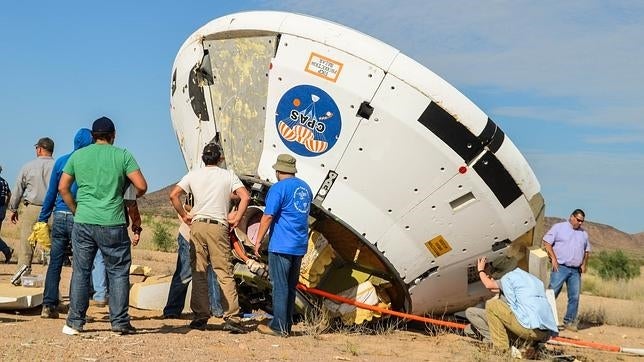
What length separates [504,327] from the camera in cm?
771

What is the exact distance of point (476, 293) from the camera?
29.1 feet

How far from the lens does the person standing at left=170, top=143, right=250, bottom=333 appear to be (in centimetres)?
766

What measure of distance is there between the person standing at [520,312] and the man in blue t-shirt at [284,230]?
1794 mm

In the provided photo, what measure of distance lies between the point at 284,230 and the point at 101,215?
1588 millimetres

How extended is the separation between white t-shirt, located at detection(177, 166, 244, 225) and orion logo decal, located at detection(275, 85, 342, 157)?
67 cm

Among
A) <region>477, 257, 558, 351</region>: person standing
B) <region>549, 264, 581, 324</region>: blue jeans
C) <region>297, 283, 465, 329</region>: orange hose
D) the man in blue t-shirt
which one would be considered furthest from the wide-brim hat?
<region>549, 264, 581, 324</region>: blue jeans

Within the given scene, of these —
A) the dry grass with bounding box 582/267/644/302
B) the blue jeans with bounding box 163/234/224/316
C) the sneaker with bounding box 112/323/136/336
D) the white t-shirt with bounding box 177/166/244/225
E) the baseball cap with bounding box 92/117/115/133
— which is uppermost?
the baseball cap with bounding box 92/117/115/133

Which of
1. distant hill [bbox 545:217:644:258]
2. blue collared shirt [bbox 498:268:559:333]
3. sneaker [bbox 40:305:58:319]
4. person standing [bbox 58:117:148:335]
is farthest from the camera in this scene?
distant hill [bbox 545:217:644:258]

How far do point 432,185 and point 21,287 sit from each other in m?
4.44

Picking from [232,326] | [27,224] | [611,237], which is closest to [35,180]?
[27,224]

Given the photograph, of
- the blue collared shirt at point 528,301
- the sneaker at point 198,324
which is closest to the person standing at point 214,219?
the sneaker at point 198,324

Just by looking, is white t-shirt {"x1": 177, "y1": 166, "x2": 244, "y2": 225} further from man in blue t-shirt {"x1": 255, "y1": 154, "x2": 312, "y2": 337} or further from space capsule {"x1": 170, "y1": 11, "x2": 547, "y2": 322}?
space capsule {"x1": 170, "y1": 11, "x2": 547, "y2": 322}

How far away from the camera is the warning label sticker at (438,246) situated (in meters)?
8.05

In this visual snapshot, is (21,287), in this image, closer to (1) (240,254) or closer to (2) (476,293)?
(1) (240,254)
